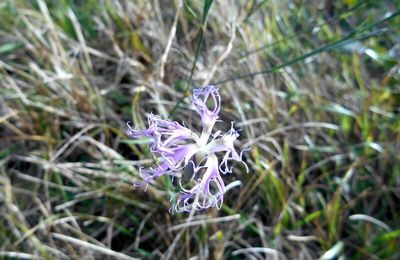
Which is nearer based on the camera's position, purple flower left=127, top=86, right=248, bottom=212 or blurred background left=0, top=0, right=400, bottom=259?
purple flower left=127, top=86, right=248, bottom=212

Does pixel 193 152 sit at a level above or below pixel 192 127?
above

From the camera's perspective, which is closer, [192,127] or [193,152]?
[193,152]

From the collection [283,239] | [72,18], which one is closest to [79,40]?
[72,18]

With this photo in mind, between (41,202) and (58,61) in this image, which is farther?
(58,61)

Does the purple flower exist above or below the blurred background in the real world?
above

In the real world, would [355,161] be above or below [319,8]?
below

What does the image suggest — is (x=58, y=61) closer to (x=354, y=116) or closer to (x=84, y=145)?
(x=84, y=145)

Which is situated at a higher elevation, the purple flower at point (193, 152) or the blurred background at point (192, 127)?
the purple flower at point (193, 152)

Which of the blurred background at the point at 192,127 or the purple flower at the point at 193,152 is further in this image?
the blurred background at the point at 192,127
